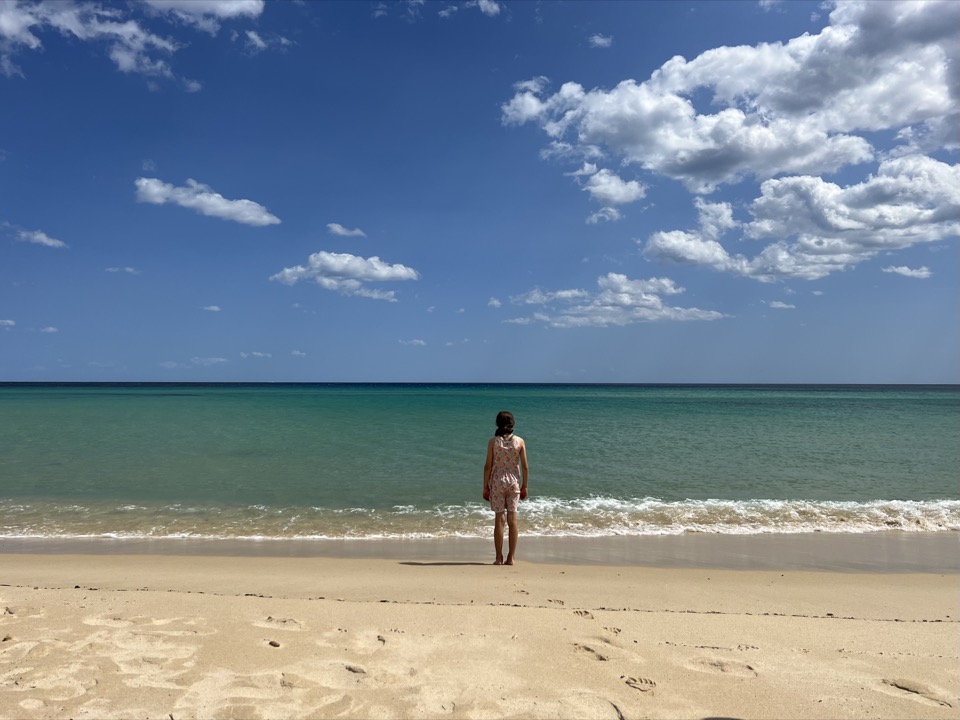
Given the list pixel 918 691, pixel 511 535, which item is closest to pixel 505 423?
pixel 511 535

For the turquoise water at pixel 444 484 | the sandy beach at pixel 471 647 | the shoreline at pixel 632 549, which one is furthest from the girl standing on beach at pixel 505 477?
the turquoise water at pixel 444 484

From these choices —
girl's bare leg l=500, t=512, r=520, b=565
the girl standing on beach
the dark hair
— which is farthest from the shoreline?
the dark hair

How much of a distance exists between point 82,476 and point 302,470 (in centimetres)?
530

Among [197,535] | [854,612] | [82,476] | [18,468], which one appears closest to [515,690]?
[854,612]

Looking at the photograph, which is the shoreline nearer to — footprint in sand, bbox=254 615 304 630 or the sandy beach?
the sandy beach

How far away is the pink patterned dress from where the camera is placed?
772 centimetres

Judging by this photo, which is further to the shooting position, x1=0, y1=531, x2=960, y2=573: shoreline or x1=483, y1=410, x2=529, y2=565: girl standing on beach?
x1=0, y1=531, x2=960, y2=573: shoreline

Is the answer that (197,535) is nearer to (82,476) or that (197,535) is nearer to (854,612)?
(82,476)

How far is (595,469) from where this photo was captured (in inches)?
602

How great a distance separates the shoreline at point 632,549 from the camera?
8.12 m

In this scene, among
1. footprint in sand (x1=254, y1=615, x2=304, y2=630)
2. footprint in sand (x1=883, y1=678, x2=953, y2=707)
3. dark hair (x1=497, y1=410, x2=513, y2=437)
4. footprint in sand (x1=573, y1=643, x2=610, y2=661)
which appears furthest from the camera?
dark hair (x1=497, y1=410, x2=513, y2=437)

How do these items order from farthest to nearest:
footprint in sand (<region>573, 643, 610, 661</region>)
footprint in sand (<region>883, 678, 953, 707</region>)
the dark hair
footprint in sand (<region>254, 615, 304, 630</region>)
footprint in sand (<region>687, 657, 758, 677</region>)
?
the dark hair
footprint in sand (<region>254, 615, 304, 630</region>)
footprint in sand (<region>573, 643, 610, 661</region>)
footprint in sand (<region>687, 657, 758, 677</region>)
footprint in sand (<region>883, 678, 953, 707</region>)

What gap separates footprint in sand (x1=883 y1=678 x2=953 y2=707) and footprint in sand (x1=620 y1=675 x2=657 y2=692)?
5.51ft

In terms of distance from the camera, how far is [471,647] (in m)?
4.43
